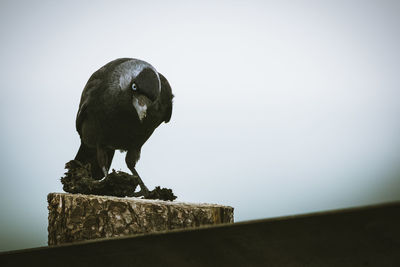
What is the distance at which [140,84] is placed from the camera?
1.71 metres

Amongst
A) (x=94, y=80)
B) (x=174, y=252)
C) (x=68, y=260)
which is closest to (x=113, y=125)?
(x=94, y=80)

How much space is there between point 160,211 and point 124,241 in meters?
0.56

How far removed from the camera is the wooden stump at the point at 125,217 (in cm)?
132

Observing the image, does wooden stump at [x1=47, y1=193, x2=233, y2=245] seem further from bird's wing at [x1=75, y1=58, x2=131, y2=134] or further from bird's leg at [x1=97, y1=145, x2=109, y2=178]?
bird's wing at [x1=75, y1=58, x2=131, y2=134]

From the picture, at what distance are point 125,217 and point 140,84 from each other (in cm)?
61

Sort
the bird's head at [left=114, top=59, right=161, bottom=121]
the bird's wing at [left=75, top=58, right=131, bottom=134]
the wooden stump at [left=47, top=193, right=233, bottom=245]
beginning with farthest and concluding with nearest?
the bird's wing at [left=75, top=58, right=131, bottom=134], the bird's head at [left=114, top=59, right=161, bottom=121], the wooden stump at [left=47, top=193, right=233, bottom=245]

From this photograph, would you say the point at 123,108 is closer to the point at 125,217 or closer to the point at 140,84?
the point at 140,84

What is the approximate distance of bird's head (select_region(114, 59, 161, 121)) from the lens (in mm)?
1708

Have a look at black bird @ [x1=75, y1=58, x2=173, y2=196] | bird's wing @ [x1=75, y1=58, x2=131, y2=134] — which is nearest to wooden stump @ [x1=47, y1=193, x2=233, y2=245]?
black bird @ [x1=75, y1=58, x2=173, y2=196]

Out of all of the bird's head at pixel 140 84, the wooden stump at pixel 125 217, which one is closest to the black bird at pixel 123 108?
the bird's head at pixel 140 84

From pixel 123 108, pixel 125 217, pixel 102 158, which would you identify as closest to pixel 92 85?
pixel 123 108

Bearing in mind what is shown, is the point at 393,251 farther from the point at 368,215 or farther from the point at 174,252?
the point at 174,252

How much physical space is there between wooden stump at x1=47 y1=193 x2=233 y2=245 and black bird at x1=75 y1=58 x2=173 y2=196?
411 mm

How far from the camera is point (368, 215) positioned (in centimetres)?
60
